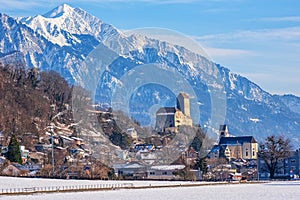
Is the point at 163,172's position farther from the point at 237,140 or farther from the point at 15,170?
the point at 237,140

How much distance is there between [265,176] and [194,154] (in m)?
19.6

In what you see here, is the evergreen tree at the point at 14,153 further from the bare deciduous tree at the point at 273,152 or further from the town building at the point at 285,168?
the town building at the point at 285,168

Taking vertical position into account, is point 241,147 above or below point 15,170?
above

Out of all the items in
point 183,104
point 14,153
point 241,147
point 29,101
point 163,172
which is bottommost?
point 163,172

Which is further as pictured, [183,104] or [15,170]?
[183,104]

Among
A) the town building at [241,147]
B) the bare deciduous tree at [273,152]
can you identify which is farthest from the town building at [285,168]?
the town building at [241,147]

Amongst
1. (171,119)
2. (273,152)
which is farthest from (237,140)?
(273,152)

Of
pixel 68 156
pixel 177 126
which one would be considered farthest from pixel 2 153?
A: pixel 177 126

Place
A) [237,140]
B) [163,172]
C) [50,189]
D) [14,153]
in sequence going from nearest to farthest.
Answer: [50,189] < [14,153] < [163,172] < [237,140]

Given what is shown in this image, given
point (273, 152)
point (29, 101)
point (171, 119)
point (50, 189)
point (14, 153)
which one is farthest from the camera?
point (171, 119)

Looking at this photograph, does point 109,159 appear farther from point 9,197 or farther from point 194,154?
point 9,197

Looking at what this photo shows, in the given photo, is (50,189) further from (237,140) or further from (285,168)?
(237,140)

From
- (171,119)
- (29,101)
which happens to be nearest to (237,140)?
(171,119)

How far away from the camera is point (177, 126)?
15512cm
